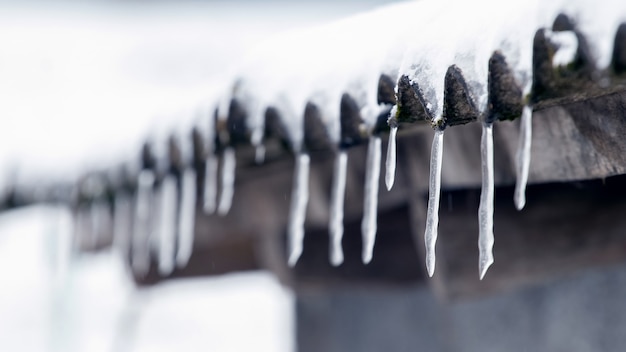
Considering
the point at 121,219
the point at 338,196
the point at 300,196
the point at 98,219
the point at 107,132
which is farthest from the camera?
the point at 107,132

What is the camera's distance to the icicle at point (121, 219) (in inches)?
122

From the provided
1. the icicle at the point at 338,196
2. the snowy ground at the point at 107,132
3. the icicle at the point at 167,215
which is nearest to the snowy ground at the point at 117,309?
the snowy ground at the point at 107,132

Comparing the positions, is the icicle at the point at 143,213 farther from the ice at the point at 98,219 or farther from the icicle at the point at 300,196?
the icicle at the point at 300,196

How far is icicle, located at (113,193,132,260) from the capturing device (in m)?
3.11

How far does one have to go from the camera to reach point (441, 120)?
4.53 feet

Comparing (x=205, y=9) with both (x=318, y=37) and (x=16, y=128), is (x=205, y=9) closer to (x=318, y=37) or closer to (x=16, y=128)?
(x=16, y=128)

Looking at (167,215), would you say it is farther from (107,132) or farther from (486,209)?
(486,209)

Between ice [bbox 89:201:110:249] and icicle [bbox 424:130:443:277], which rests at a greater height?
icicle [bbox 424:130:443:277]

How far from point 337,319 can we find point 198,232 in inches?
40.0

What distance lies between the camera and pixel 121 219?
3.19 meters

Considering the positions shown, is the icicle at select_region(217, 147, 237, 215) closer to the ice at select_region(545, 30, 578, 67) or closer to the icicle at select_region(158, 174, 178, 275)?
the icicle at select_region(158, 174, 178, 275)

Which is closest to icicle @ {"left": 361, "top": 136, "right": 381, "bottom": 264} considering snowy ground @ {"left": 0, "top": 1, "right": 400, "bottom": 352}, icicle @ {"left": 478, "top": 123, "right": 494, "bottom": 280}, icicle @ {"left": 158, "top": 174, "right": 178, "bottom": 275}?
icicle @ {"left": 478, "top": 123, "right": 494, "bottom": 280}

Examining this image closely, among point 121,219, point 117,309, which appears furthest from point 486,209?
point 117,309

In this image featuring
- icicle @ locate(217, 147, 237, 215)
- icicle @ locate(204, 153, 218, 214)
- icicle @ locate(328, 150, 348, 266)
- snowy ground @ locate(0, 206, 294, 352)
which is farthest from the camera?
snowy ground @ locate(0, 206, 294, 352)
